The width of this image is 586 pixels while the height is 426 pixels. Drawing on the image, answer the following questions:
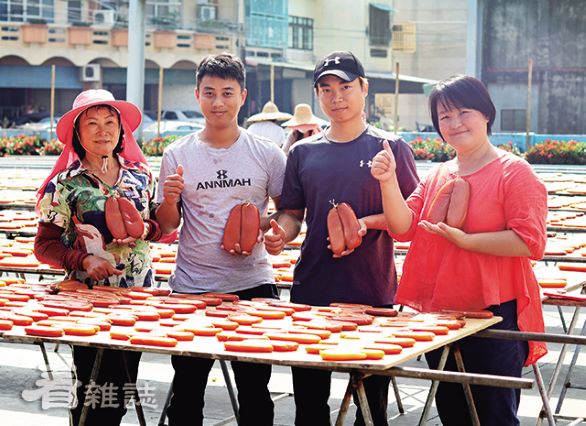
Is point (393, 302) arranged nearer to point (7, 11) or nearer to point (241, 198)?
point (241, 198)

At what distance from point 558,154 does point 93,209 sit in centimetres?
1827

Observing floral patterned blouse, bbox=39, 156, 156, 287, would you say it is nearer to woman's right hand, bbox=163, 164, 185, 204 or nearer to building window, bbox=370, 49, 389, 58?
woman's right hand, bbox=163, 164, 185, 204

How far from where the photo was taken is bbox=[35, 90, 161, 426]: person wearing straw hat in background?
16.8 ft

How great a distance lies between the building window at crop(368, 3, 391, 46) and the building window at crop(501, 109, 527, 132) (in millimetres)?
21225

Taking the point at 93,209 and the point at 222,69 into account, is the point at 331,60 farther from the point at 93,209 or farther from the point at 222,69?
the point at 93,209

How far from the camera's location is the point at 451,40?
5622 centimetres

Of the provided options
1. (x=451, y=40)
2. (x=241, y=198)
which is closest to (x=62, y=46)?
(x=451, y=40)

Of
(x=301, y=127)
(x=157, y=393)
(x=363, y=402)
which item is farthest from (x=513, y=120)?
(x=363, y=402)

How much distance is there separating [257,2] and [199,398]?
45731 millimetres

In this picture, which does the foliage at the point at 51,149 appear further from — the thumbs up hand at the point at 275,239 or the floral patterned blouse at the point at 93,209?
the thumbs up hand at the point at 275,239

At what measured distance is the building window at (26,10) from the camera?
47531mm

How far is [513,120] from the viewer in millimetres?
34438

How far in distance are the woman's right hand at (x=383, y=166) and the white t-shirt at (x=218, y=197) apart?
74 centimetres

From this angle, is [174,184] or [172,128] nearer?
[174,184]
